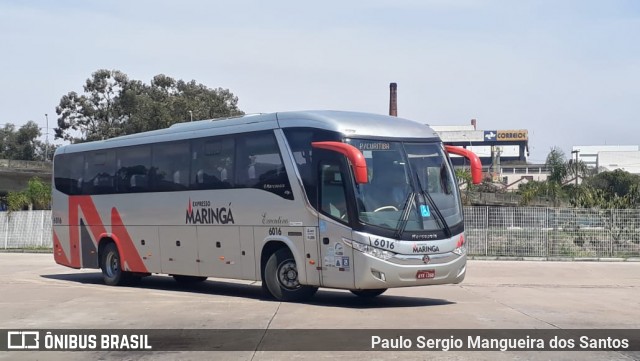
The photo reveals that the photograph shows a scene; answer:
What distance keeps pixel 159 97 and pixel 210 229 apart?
179 feet

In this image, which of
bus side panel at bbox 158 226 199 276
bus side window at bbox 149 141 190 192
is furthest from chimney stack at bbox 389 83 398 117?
bus side panel at bbox 158 226 199 276

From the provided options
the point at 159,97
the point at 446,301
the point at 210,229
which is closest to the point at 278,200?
the point at 210,229

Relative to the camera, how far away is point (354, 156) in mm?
13430

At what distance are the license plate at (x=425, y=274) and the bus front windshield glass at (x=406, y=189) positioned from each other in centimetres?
73

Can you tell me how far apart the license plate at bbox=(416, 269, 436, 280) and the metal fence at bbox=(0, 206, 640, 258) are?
15.9 meters

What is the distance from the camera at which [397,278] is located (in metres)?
14.1

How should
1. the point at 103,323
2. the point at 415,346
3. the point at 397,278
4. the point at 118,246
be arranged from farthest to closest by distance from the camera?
the point at 118,246 < the point at 397,278 < the point at 103,323 < the point at 415,346

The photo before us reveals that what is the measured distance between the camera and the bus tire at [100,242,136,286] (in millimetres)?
20594

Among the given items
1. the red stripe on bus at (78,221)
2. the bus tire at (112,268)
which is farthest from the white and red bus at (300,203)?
the red stripe on bus at (78,221)

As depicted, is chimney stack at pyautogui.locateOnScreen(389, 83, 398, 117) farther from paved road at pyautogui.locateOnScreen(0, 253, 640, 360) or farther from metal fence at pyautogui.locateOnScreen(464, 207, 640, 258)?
paved road at pyautogui.locateOnScreen(0, 253, 640, 360)

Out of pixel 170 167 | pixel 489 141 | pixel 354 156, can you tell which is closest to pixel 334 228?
pixel 354 156

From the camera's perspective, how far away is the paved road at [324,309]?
396 inches

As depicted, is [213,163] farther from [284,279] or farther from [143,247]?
[143,247]

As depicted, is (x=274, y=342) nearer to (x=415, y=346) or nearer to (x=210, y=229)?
(x=415, y=346)
